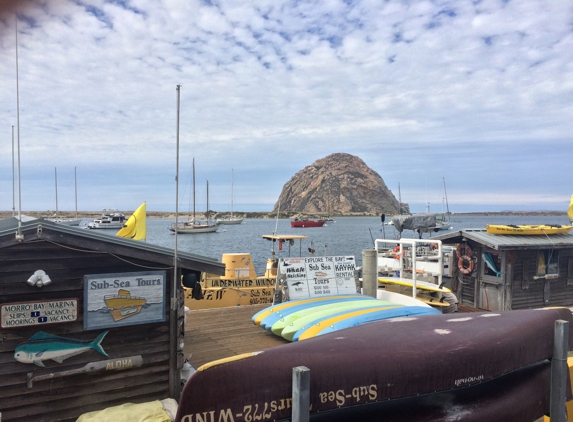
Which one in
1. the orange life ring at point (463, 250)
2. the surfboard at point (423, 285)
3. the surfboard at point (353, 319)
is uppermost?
the orange life ring at point (463, 250)

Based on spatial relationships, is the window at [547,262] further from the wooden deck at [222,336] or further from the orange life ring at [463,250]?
the wooden deck at [222,336]

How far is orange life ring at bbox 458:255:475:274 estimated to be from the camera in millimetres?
15172

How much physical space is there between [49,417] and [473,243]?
1371 centimetres

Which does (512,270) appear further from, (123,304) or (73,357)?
(73,357)

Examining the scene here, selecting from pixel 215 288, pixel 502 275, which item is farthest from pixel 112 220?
pixel 502 275

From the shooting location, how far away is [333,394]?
5801 mm

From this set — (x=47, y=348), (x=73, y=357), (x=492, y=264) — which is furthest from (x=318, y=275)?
(x=47, y=348)

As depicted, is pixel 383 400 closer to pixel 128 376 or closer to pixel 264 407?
pixel 264 407

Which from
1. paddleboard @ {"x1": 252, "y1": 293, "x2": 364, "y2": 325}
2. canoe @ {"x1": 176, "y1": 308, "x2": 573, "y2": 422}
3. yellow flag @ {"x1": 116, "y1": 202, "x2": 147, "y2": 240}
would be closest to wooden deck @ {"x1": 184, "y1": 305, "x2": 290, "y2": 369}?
paddleboard @ {"x1": 252, "y1": 293, "x2": 364, "y2": 325}

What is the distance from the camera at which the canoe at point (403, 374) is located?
533 cm

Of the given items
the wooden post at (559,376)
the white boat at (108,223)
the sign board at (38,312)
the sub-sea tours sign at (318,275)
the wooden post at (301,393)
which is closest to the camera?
the wooden post at (301,393)

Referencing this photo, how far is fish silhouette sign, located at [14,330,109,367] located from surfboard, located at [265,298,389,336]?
440cm

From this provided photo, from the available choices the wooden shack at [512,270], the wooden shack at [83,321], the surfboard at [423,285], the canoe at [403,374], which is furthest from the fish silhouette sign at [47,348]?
the wooden shack at [512,270]

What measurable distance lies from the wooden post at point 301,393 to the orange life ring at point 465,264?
11.8 m
